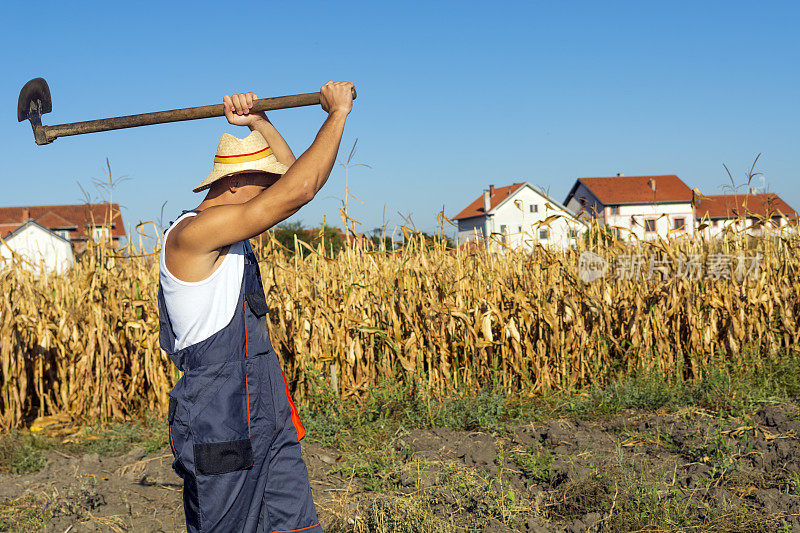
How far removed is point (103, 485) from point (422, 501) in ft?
7.80

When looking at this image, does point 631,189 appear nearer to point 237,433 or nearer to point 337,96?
point 337,96

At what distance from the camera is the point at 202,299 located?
7.65ft

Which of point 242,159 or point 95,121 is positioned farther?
point 95,121

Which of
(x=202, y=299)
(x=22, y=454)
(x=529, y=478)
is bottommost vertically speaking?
(x=529, y=478)

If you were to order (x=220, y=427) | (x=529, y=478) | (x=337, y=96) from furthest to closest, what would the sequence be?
(x=529, y=478) → (x=337, y=96) → (x=220, y=427)

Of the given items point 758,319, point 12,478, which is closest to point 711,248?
point 758,319

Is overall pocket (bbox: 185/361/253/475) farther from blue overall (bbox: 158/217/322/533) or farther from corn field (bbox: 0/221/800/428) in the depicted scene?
corn field (bbox: 0/221/800/428)

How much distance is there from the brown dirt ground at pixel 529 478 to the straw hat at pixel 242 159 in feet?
7.08

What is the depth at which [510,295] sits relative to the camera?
616cm

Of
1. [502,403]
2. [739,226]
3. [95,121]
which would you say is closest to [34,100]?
[95,121]

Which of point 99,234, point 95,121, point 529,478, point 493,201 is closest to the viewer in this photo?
point 95,121

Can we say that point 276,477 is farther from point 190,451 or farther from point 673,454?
point 673,454

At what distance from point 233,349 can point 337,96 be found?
3.59 feet

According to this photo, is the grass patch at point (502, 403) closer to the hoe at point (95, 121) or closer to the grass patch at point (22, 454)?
the grass patch at point (22, 454)
